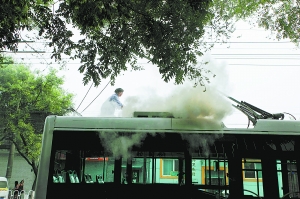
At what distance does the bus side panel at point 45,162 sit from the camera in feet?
16.2

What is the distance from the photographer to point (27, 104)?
861 inches

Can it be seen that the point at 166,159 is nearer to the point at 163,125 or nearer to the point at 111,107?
the point at 163,125

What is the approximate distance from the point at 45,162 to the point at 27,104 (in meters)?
18.4

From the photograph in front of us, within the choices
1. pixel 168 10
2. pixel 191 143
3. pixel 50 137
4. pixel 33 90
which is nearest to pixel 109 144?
pixel 50 137

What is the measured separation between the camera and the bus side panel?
4.93m

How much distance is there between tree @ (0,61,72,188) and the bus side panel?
53.7 feet

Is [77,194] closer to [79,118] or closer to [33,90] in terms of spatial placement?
[79,118]

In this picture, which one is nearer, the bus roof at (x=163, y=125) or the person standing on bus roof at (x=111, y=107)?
the bus roof at (x=163, y=125)

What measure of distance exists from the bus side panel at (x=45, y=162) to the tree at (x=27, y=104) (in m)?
16.4

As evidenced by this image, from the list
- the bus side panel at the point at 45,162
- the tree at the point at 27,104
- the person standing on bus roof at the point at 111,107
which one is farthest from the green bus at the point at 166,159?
the tree at the point at 27,104

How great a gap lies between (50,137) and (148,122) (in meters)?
1.80

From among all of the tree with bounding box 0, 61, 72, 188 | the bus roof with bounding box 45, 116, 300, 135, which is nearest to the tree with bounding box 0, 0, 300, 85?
the bus roof with bounding box 45, 116, 300, 135

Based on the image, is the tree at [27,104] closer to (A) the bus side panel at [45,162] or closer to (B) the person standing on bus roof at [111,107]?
(B) the person standing on bus roof at [111,107]

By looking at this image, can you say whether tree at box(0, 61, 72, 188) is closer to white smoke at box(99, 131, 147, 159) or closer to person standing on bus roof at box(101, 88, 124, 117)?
person standing on bus roof at box(101, 88, 124, 117)
